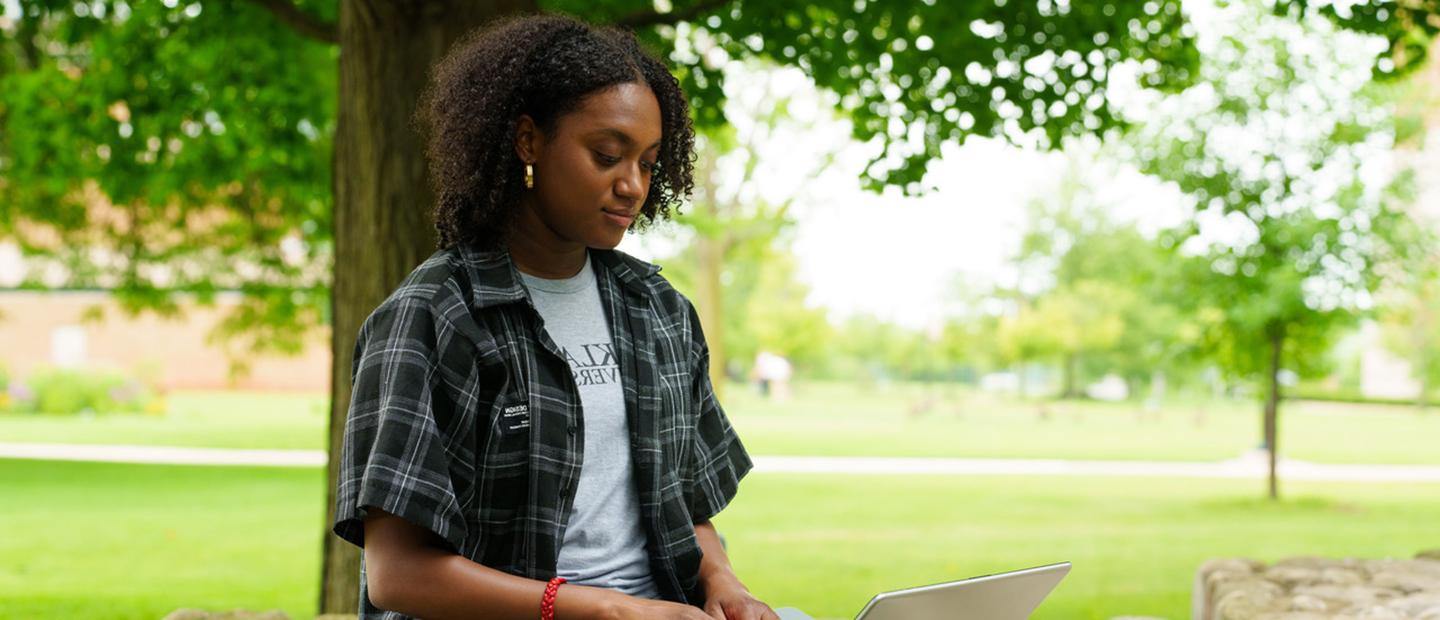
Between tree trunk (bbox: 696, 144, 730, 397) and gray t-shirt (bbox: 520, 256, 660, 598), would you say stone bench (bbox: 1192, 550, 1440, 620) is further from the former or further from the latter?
tree trunk (bbox: 696, 144, 730, 397)

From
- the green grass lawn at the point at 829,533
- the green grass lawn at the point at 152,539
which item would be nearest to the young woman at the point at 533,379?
the green grass lawn at the point at 829,533

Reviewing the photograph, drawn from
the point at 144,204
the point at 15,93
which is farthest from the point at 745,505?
the point at 15,93

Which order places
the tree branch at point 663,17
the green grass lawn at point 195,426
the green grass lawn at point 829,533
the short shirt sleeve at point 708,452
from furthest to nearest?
the green grass lawn at point 195,426
the green grass lawn at point 829,533
the tree branch at point 663,17
the short shirt sleeve at point 708,452

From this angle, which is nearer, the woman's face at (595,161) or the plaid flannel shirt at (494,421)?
the plaid flannel shirt at (494,421)

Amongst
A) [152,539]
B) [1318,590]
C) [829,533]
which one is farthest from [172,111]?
[1318,590]

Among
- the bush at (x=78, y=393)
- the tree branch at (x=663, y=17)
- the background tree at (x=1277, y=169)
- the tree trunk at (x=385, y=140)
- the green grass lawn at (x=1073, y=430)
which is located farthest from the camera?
the bush at (x=78, y=393)

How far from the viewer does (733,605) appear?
2361 millimetres

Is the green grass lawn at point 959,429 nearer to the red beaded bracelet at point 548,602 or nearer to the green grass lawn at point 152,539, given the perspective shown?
the green grass lawn at point 152,539

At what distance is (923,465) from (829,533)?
8756mm

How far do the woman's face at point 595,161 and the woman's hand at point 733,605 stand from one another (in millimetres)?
642

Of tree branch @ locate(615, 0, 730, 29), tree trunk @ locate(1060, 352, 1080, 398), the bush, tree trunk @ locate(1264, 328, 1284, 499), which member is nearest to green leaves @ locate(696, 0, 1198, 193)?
tree branch @ locate(615, 0, 730, 29)

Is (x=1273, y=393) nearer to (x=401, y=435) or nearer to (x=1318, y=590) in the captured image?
(x=1318, y=590)

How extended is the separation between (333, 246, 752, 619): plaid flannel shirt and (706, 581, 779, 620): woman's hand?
1.7 inches

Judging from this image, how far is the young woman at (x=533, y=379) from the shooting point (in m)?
2.04
